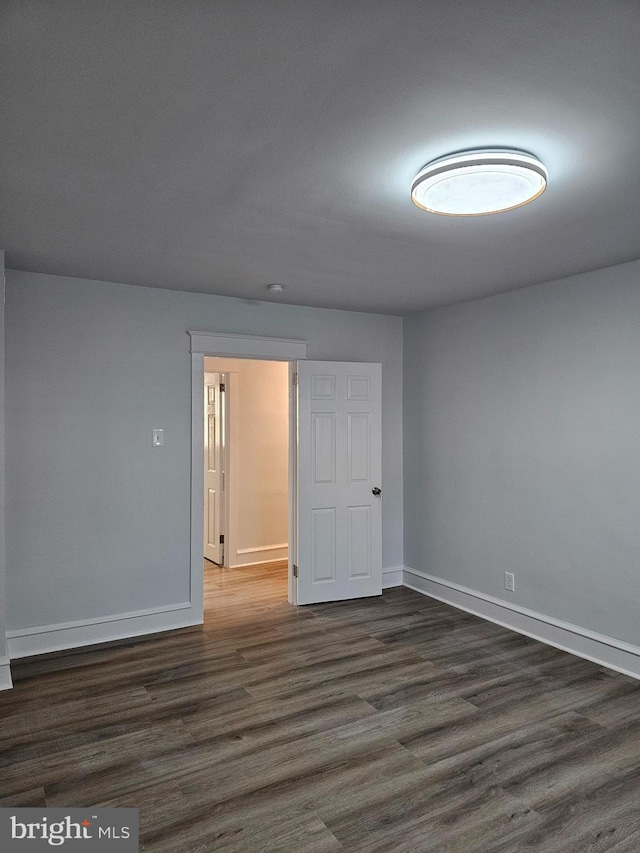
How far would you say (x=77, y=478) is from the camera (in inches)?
154

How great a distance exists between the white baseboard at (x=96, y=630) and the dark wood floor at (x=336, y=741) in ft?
0.46

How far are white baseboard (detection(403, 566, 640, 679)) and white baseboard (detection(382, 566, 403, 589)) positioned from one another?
0.51 feet

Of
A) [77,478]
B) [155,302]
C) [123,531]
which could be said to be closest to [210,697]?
[123,531]

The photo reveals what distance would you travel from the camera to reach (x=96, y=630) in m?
3.98

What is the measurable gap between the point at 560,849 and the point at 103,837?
1652 mm

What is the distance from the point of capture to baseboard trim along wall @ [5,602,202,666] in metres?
3.75

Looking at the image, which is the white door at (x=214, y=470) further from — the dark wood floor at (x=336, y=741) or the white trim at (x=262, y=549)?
the dark wood floor at (x=336, y=741)

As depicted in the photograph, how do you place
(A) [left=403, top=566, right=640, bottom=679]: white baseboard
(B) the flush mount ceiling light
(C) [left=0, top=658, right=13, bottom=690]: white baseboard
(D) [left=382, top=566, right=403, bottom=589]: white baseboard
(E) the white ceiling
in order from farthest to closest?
(D) [left=382, top=566, right=403, bottom=589]: white baseboard < (A) [left=403, top=566, right=640, bottom=679]: white baseboard < (C) [left=0, top=658, right=13, bottom=690]: white baseboard < (B) the flush mount ceiling light < (E) the white ceiling

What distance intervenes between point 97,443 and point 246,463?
2446 millimetres

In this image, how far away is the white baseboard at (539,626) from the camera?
3.54m

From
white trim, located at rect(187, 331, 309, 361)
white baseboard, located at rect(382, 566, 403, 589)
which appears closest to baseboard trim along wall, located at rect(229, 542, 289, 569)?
white baseboard, located at rect(382, 566, 403, 589)

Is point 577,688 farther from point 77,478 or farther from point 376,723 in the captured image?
point 77,478

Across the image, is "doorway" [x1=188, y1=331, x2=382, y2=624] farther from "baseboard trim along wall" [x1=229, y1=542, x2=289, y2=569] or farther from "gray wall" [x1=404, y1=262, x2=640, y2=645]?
"baseboard trim along wall" [x1=229, y1=542, x2=289, y2=569]

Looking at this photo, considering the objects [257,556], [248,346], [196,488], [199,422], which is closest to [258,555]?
[257,556]
